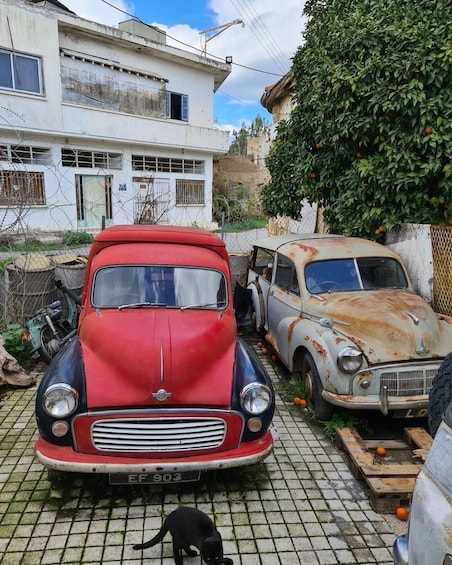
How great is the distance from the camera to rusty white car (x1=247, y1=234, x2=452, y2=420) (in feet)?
13.4

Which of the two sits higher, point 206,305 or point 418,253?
point 418,253

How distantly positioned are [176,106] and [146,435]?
19959 millimetres

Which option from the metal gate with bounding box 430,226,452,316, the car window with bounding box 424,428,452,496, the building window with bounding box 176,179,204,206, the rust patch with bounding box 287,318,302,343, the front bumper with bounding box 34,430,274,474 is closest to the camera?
the car window with bounding box 424,428,452,496

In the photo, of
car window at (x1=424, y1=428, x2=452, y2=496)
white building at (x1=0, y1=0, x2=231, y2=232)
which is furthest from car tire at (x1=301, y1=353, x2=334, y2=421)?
white building at (x1=0, y1=0, x2=231, y2=232)

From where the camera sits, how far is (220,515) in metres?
3.15

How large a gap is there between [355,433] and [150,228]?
123 inches

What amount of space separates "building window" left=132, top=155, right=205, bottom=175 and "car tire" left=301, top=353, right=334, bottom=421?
1630 cm

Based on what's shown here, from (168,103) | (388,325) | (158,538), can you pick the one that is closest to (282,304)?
(388,325)

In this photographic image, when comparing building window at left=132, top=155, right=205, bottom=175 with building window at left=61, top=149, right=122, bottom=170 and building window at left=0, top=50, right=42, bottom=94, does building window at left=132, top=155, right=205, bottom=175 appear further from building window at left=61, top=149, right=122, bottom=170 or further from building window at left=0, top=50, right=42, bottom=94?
building window at left=0, top=50, right=42, bottom=94

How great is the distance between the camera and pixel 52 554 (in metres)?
2.75

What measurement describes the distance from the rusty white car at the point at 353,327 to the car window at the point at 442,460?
241 centimetres

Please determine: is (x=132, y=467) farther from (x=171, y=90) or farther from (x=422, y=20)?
(x=171, y=90)

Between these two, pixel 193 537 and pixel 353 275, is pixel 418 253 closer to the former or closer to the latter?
pixel 353 275

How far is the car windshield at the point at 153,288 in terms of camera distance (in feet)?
12.9
